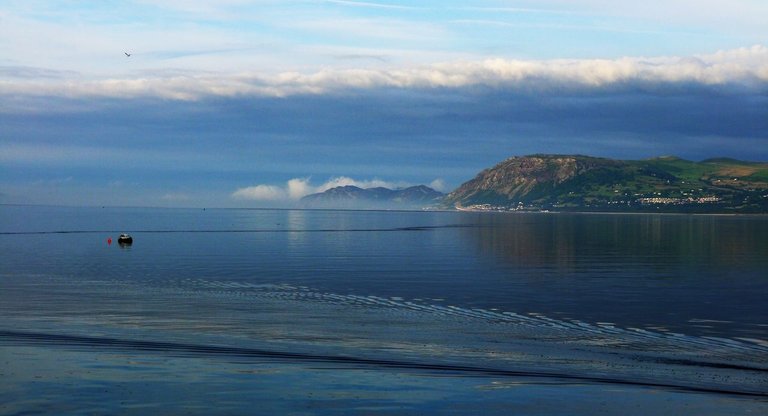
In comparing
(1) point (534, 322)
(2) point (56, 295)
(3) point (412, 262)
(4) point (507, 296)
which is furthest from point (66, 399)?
(3) point (412, 262)

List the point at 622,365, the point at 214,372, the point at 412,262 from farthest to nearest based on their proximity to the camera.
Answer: the point at 412,262 < the point at 622,365 < the point at 214,372

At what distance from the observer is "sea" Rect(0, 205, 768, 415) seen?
3098 centimetres

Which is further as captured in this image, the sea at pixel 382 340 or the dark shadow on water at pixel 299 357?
the dark shadow on water at pixel 299 357

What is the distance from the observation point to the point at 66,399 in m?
29.9

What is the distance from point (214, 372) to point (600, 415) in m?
16.2

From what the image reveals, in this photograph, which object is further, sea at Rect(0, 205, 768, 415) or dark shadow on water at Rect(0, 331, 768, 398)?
dark shadow on water at Rect(0, 331, 768, 398)

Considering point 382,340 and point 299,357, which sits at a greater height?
point 299,357

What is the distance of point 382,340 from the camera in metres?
45.7

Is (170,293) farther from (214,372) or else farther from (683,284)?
(683,284)

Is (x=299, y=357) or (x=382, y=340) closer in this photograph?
(x=299, y=357)

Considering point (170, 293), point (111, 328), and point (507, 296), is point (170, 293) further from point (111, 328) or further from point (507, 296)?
point (507, 296)

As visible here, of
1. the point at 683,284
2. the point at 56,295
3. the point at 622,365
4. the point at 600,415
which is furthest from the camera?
the point at 683,284

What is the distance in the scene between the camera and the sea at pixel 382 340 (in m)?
31.0

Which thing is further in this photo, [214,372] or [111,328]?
[111,328]
